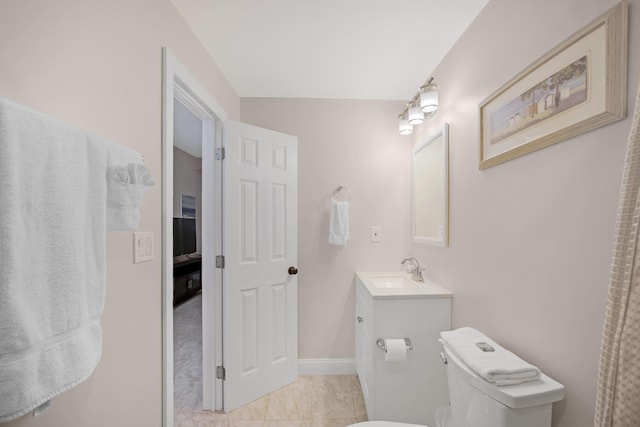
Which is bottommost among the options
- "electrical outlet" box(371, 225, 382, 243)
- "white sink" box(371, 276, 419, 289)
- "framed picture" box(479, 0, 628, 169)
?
"white sink" box(371, 276, 419, 289)

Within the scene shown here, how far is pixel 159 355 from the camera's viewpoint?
1094 mm

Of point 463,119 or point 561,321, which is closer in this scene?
point 561,321

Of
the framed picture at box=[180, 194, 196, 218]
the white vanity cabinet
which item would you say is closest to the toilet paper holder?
the white vanity cabinet

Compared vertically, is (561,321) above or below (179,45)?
below

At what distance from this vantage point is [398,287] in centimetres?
168

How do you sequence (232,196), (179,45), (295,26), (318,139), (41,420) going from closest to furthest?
1. (41,420)
2. (179,45)
3. (295,26)
4. (232,196)
5. (318,139)

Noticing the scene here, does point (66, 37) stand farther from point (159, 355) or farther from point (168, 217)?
point (159, 355)

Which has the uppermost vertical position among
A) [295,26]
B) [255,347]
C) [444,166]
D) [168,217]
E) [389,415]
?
[295,26]

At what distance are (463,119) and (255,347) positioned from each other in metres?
2.00

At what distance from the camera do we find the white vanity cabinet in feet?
4.66

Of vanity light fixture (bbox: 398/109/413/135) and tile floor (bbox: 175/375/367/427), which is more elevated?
vanity light fixture (bbox: 398/109/413/135)

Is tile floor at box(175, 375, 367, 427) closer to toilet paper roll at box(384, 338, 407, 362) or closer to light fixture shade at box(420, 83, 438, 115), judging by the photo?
toilet paper roll at box(384, 338, 407, 362)

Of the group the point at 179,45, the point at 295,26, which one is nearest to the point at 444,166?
the point at 295,26

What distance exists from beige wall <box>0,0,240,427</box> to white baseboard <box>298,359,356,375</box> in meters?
1.19
